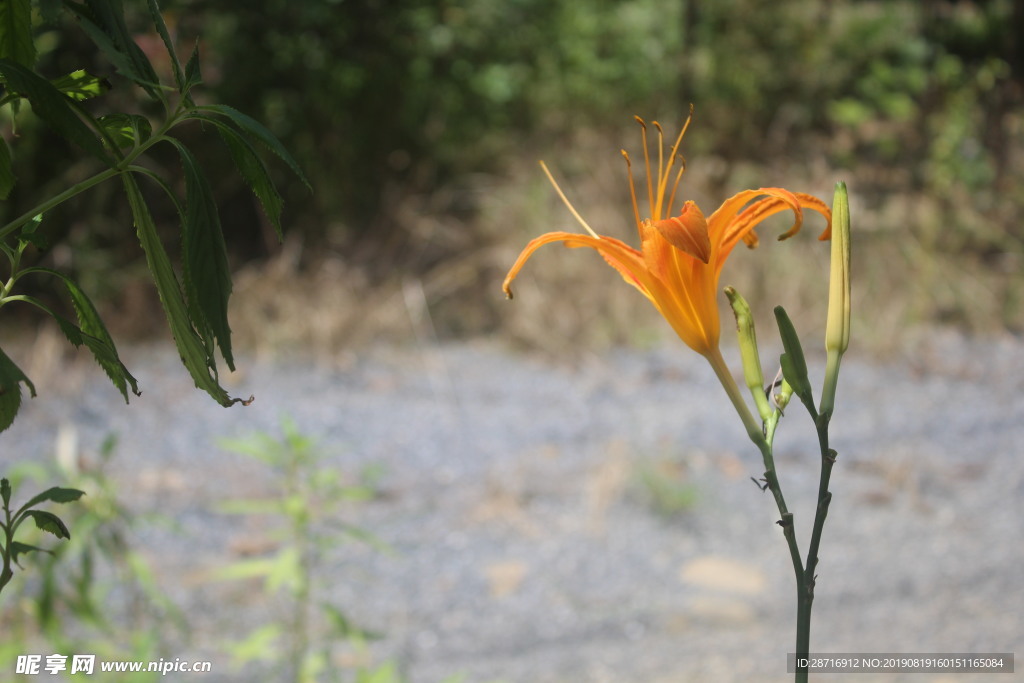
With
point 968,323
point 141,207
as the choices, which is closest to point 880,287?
point 968,323

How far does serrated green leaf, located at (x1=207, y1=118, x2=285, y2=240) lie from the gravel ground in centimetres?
115

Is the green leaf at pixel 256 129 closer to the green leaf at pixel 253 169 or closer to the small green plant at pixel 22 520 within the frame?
the green leaf at pixel 253 169

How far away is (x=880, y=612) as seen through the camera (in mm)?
2680

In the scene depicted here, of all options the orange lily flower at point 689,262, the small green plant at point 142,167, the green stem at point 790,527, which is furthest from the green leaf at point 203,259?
the green stem at point 790,527

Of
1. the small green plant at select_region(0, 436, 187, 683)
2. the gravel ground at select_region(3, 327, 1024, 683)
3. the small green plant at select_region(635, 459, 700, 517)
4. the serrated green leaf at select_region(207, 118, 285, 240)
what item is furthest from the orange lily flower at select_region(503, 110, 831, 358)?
the small green plant at select_region(635, 459, 700, 517)

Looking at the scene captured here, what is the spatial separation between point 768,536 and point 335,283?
249 cm

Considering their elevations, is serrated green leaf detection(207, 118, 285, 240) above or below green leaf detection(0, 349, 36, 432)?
above

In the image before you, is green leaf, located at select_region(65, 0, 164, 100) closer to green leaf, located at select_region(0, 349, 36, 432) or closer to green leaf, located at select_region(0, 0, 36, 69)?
green leaf, located at select_region(0, 0, 36, 69)

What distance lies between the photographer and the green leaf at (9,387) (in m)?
0.67

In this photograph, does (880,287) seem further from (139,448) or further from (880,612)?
(139,448)

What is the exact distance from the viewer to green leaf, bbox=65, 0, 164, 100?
652 millimetres

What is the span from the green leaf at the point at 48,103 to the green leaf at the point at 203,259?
0.05 metres

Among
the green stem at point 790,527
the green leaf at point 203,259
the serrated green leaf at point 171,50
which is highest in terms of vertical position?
the serrated green leaf at point 171,50

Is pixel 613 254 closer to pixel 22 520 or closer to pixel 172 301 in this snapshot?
pixel 172 301
